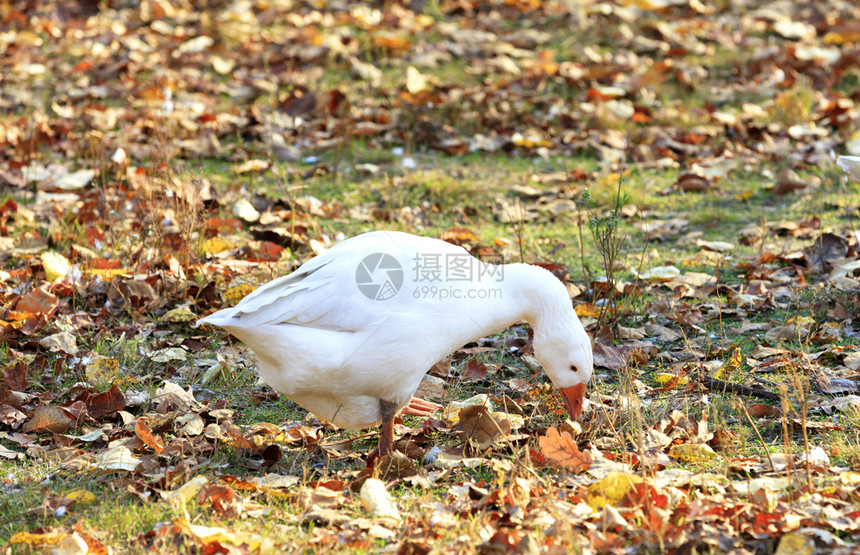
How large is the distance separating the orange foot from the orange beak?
602 mm

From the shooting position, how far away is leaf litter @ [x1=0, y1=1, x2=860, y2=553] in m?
2.95

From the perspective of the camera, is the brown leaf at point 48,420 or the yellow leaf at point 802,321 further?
the yellow leaf at point 802,321

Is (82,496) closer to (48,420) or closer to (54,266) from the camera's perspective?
(48,420)

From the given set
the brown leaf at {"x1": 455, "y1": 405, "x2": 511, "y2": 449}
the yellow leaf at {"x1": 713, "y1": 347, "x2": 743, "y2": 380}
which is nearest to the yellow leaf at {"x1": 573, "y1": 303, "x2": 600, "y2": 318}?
the yellow leaf at {"x1": 713, "y1": 347, "x2": 743, "y2": 380}

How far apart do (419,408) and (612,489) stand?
1174 millimetres

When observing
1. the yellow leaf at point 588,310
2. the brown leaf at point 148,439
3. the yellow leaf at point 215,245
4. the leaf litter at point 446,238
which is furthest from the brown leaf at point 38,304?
the yellow leaf at point 588,310

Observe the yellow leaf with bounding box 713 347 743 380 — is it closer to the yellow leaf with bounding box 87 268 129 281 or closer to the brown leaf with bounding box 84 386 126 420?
the brown leaf with bounding box 84 386 126 420

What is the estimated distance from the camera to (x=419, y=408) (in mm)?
3895

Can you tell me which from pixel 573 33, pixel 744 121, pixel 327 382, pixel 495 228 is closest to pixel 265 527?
pixel 327 382

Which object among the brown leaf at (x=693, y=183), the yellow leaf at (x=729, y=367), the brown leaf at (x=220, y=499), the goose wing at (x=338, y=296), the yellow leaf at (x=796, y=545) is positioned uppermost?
the goose wing at (x=338, y=296)

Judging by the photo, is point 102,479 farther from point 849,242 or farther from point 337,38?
point 337,38

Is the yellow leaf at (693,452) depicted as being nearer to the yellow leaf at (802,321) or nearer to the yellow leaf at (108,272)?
the yellow leaf at (802,321)
